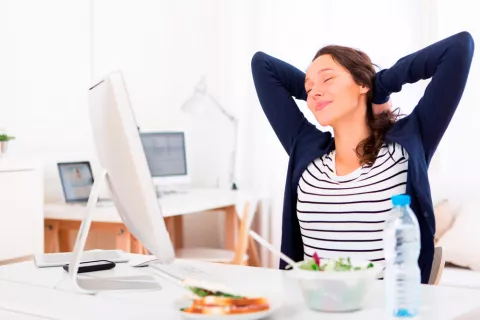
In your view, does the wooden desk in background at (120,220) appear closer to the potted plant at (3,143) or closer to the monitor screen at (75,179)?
the monitor screen at (75,179)

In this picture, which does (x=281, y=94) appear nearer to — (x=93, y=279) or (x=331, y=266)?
(x=93, y=279)

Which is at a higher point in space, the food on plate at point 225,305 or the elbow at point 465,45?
the elbow at point 465,45

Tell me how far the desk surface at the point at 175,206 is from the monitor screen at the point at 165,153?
6.1 inches

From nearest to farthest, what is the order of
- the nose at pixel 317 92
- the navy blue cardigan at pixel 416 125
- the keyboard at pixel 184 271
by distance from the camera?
1. the keyboard at pixel 184 271
2. the navy blue cardigan at pixel 416 125
3. the nose at pixel 317 92

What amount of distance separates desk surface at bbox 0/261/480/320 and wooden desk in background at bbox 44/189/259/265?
1573 mm

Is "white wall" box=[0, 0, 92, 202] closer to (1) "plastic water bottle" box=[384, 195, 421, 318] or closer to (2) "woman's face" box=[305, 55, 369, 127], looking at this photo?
(2) "woman's face" box=[305, 55, 369, 127]

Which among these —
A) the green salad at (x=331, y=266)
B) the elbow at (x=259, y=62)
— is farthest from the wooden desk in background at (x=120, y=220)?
the green salad at (x=331, y=266)

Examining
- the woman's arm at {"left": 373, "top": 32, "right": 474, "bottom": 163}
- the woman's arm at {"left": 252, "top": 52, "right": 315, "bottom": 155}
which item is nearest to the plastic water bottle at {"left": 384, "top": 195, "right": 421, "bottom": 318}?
the woman's arm at {"left": 373, "top": 32, "right": 474, "bottom": 163}

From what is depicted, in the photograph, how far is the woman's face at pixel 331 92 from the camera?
1.94 meters

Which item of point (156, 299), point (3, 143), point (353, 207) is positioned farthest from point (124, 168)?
point (3, 143)

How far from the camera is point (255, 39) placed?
4.73 m

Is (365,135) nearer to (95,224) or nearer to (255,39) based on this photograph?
(95,224)

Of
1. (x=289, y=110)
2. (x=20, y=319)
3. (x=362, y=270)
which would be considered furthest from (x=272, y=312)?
(x=289, y=110)

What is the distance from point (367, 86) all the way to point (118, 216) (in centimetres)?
167
